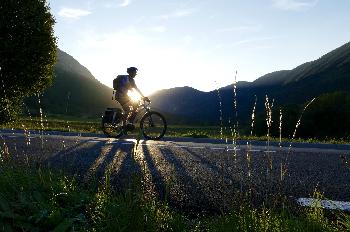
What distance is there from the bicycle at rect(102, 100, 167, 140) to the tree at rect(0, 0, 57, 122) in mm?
10180

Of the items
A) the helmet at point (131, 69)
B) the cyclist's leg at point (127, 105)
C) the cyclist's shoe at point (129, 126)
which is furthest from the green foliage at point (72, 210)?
the cyclist's shoe at point (129, 126)

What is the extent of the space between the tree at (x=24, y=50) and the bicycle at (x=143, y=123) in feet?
33.4

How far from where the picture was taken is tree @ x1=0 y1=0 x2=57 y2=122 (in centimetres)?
2520

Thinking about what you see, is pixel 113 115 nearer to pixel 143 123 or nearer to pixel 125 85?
pixel 143 123

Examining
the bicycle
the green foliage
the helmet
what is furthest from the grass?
the bicycle

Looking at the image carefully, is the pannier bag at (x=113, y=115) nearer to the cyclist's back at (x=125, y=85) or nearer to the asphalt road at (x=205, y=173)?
the cyclist's back at (x=125, y=85)

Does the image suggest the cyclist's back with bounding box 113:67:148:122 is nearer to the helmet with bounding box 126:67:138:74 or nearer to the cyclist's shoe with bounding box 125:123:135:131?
the helmet with bounding box 126:67:138:74

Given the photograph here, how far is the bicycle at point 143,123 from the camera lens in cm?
1616

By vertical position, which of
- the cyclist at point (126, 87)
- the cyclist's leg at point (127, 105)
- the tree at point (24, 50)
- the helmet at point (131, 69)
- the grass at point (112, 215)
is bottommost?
the grass at point (112, 215)

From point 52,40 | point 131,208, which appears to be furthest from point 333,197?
point 52,40

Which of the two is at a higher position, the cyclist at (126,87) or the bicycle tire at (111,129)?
the cyclist at (126,87)

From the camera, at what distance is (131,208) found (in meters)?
3.95

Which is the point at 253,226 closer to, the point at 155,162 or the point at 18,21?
the point at 155,162

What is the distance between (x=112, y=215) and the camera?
402 cm
